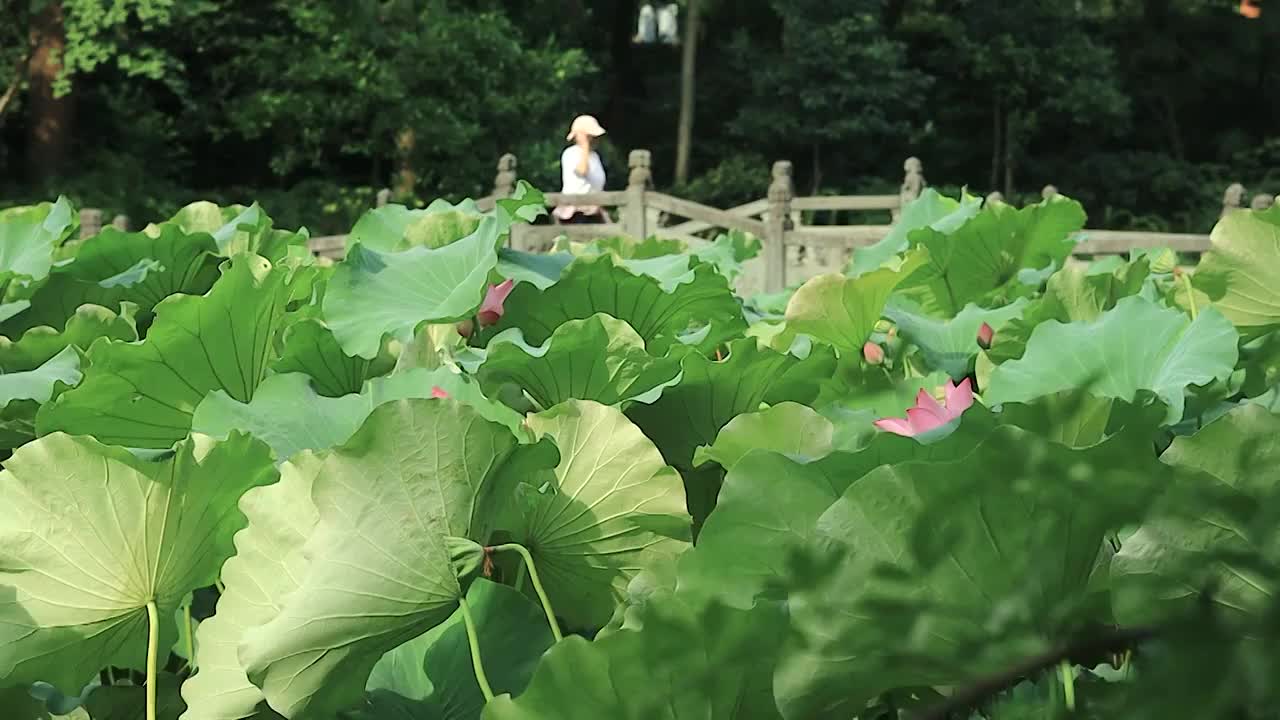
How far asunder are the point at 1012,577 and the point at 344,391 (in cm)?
66

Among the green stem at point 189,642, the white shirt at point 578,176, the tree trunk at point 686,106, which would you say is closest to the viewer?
the green stem at point 189,642

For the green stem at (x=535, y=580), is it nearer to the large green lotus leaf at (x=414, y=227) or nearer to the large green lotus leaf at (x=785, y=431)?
the large green lotus leaf at (x=785, y=431)

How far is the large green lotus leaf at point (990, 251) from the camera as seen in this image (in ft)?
5.22

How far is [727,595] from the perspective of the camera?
2.23 feet

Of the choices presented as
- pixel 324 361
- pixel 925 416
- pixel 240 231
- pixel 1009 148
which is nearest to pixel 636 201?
pixel 240 231

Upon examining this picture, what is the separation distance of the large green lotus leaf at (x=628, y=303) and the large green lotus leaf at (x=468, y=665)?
1.29ft

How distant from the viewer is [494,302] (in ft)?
3.96

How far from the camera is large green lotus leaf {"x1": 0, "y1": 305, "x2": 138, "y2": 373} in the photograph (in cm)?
126

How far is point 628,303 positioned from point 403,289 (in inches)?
6.9

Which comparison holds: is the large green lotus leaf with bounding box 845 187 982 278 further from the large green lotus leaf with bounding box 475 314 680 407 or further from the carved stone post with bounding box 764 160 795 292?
the carved stone post with bounding box 764 160 795 292

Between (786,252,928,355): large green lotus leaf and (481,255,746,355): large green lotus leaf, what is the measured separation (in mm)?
53

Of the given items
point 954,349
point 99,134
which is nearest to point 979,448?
point 954,349

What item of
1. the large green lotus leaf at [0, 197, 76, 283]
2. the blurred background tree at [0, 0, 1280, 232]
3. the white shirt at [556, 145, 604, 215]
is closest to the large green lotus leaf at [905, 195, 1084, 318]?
the large green lotus leaf at [0, 197, 76, 283]

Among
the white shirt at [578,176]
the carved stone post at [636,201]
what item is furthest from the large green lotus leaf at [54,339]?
the white shirt at [578,176]
